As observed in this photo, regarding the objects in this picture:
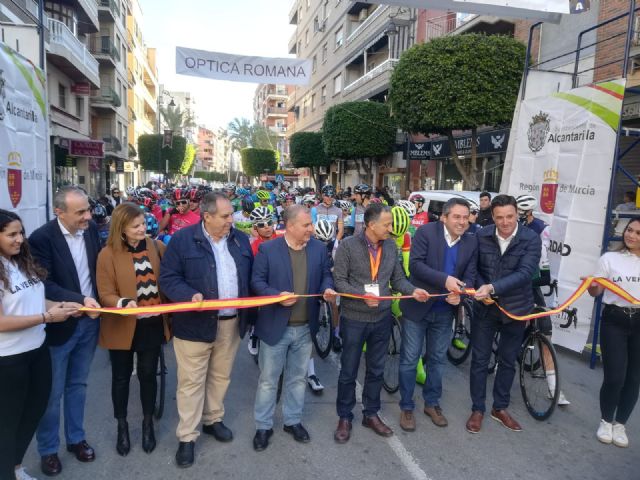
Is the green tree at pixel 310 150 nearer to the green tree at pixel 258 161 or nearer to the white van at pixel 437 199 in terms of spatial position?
the green tree at pixel 258 161

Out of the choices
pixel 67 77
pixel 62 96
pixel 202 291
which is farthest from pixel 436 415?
pixel 67 77

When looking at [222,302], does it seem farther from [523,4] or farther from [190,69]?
[190,69]

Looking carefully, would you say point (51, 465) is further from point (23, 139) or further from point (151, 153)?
point (151, 153)

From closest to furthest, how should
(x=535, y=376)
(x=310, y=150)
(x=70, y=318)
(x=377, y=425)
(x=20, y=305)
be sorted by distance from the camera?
(x=20, y=305), (x=70, y=318), (x=377, y=425), (x=535, y=376), (x=310, y=150)

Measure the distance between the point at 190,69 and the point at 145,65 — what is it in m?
54.9

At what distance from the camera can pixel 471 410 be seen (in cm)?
452

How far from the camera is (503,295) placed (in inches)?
162

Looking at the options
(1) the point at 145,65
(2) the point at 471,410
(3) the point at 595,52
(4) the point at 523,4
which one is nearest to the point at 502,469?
(2) the point at 471,410

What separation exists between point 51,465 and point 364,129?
73.7 feet

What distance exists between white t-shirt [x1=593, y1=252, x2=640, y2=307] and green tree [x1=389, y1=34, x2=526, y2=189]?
38.2ft

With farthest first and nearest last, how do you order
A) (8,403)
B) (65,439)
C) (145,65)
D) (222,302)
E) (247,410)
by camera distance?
1. (145,65)
2. (247,410)
3. (65,439)
4. (222,302)
5. (8,403)

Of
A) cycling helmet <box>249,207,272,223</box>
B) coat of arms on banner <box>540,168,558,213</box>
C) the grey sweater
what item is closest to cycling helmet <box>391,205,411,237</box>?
the grey sweater

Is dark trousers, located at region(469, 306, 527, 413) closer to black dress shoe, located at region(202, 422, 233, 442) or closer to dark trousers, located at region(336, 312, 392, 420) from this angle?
dark trousers, located at region(336, 312, 392, 420)

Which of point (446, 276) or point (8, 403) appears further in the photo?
point (446, 276)
